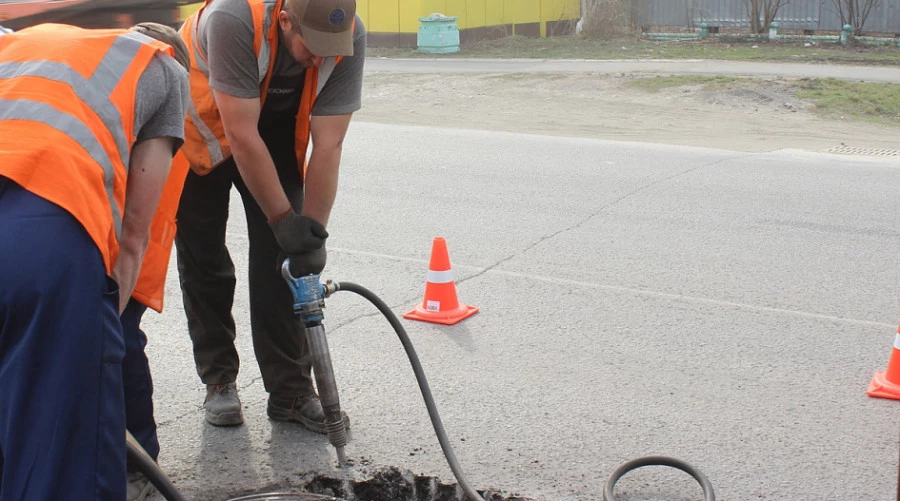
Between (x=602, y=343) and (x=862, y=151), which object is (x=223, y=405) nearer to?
(x=602, y=343)

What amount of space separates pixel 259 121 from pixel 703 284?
2.76m

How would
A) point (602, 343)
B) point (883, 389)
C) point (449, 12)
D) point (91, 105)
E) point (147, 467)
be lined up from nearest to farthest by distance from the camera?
1. point (91, 105)
2. point (147, 467)
3. point (883, 389)
4. point (602, 343)
5. point (449, 12)

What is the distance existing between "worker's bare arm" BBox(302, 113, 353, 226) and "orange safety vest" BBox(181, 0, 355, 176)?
86mm

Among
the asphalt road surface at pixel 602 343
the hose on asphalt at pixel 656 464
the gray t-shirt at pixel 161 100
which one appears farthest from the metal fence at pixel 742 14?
the gray t-shirt at pixel 161 100

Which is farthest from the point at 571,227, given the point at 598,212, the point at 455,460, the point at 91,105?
the point at 91,105

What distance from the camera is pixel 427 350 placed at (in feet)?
13.9

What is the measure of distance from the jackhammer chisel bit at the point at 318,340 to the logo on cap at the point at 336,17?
2.52ft

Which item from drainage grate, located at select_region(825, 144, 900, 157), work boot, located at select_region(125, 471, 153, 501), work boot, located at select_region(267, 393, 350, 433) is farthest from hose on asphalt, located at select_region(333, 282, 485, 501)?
drainage grate, located at select_region(825, 144, 900, 157)

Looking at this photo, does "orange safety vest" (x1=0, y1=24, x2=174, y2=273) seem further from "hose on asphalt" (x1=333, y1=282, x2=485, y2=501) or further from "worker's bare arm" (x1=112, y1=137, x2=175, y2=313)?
"hose on asphalt" (x1=333, y1=282, x2=485, y2=501)

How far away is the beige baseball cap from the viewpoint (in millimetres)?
2809

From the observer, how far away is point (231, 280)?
11.6 feet

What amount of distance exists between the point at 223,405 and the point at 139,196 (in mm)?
1483

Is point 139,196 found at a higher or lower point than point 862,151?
higher

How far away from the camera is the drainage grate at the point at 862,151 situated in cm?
898
